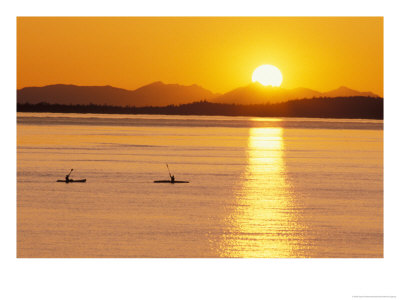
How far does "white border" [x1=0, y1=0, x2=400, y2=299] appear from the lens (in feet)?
46.1

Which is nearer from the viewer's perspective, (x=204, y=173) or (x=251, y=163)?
(x=204, y=173)

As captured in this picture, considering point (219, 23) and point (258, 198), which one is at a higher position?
point (219, 23)

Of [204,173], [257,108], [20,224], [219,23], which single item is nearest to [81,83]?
[219,23]

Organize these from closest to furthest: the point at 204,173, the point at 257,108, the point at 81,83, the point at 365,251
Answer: the point at 365,251
the point at 204,173
the point at 81,83
the point at 257,108

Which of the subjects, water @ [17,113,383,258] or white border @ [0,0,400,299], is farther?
water @ [17,113,383,258]

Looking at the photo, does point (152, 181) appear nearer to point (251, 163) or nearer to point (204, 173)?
point (204, 173)
